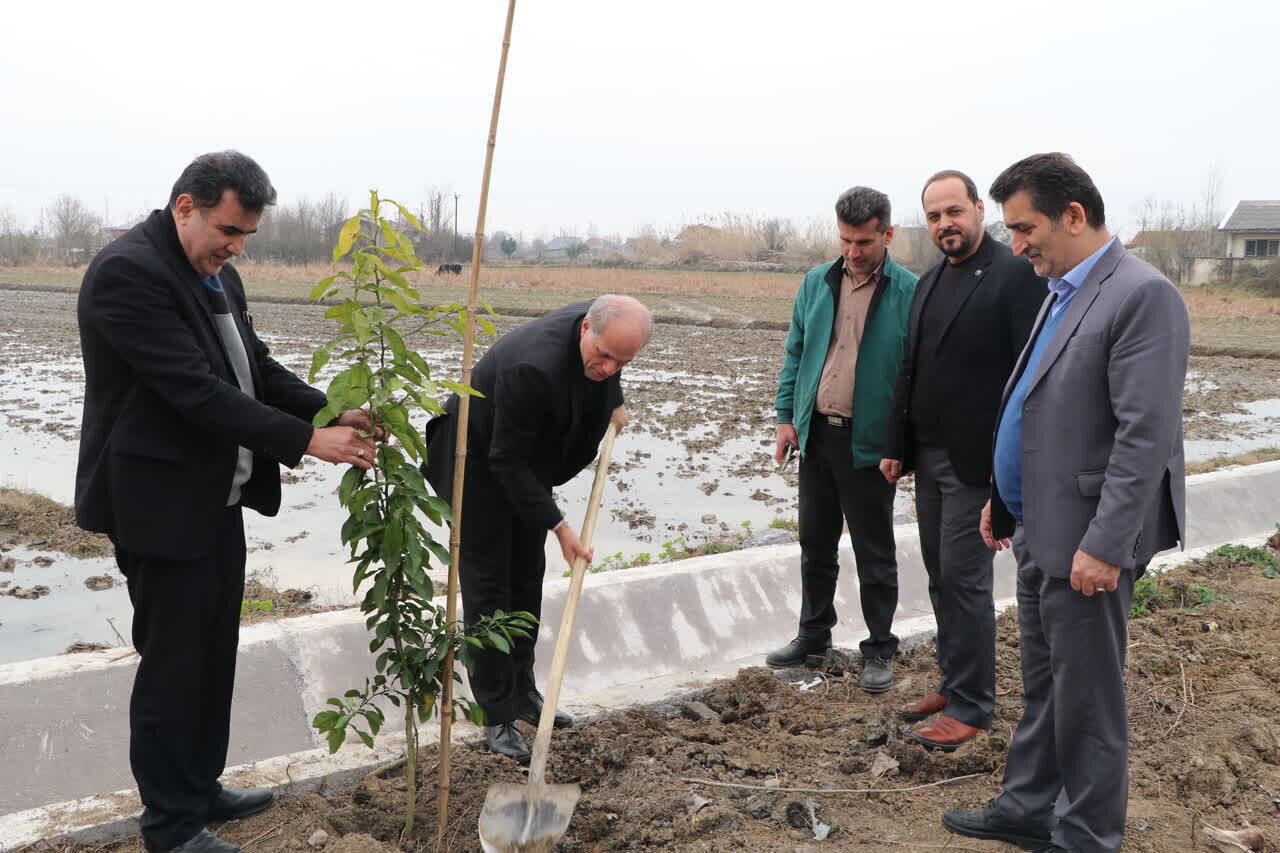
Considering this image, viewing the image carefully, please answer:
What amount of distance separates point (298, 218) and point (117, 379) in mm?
59562

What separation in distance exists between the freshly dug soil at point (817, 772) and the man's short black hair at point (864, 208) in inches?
78.9

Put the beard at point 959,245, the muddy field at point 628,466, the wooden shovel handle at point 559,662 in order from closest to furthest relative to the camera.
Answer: the wooden shovel handle at point 559,662 → the beard at point 959,245 → the muddy field at point 628,466

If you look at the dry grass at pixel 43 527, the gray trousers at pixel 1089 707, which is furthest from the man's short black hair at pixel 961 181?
the dry grass at pixel 43 527

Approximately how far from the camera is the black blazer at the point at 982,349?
379cm

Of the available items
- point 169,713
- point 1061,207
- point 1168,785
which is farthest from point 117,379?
point 1168,785

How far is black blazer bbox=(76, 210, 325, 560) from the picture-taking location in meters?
2.77

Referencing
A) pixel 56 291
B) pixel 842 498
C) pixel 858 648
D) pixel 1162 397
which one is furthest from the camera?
pixel 56 291

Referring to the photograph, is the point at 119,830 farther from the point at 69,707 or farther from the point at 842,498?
the point at 842,498

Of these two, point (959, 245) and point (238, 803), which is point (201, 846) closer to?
point (238, 803)

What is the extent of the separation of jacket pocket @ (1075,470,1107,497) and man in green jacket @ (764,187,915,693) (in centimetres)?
156

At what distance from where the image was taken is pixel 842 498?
448 centimetres

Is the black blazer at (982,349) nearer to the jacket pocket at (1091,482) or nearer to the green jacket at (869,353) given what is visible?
the green jacket at (869,353)

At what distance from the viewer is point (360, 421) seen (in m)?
2.94

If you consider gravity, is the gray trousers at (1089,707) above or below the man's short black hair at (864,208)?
below
